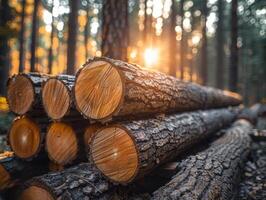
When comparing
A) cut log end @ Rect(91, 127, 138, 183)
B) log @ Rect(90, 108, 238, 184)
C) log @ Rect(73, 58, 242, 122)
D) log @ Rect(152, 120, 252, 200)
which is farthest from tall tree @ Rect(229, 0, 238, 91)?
cut log end @ Rect(91, 127, 138, 183)

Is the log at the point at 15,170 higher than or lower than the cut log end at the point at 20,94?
lower

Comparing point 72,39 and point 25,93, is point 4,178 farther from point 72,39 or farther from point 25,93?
point 72,39

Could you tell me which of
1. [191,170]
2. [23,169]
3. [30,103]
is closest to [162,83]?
[191,170]

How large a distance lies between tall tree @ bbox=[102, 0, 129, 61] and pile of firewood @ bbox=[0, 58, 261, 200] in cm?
222

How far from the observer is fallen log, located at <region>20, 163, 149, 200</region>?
9.02 ft

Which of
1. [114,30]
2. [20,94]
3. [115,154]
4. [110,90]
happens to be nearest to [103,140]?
[115,154]

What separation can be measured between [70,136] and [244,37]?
2963 cm

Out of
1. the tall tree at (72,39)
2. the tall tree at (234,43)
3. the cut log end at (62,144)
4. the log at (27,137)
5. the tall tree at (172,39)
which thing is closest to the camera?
the cut log end at (62,144)

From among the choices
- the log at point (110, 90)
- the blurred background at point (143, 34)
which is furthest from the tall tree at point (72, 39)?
the log at point (110, 90)

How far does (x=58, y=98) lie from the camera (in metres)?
3.53

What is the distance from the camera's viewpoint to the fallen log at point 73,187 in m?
2.75

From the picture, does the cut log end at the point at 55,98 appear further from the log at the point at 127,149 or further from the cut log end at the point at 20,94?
the log at the point at 127,149

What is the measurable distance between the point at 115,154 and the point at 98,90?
→ 723 millimetres

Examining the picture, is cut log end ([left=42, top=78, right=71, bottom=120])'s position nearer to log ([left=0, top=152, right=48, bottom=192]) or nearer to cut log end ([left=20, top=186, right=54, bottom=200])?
log ([left=0, top=152, right=48, bottom=192])
